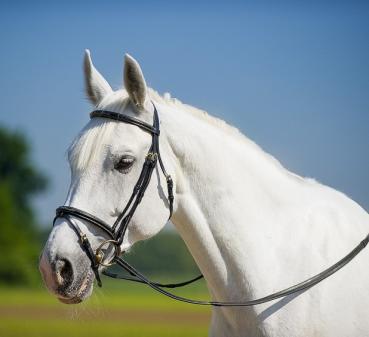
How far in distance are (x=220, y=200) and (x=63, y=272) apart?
1.30 metres

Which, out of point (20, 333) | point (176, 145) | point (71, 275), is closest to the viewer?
point (71, 275)

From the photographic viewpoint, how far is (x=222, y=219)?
496cm

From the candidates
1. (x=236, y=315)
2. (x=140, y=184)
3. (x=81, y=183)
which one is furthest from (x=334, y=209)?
(x=81, y=183)

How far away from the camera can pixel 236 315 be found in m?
4.81

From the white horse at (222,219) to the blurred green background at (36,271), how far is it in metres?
20.3

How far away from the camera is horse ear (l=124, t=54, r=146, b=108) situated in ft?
15.4

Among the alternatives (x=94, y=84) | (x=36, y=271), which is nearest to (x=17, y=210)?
(x=36, y=271)

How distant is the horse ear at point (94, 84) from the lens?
5266 millimetres

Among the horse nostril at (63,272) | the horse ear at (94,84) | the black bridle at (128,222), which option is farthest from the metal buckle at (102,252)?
the horse ear at (94,84)

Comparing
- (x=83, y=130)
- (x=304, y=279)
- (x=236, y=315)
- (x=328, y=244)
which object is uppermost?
(x=83, y=130)

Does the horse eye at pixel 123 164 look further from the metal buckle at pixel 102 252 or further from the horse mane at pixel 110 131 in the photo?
the metal buckle at pixel 102 252

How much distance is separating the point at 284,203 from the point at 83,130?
1.63 metres

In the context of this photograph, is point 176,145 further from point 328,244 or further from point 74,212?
point 328,244

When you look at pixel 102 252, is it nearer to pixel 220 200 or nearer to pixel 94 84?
pixel 220 200
